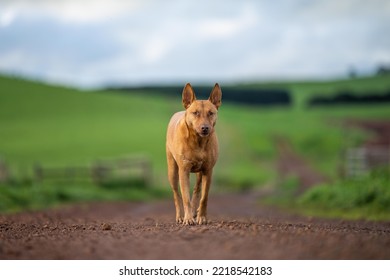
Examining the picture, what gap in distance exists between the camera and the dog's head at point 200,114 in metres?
9.80

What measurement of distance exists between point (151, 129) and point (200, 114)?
46623 millimetres

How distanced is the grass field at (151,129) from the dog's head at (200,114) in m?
22.9

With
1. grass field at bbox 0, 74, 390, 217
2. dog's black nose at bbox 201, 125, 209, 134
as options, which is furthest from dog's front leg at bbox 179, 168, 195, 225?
grass field at bbox 0, 74, 390, 217

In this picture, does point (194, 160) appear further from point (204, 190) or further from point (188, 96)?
point (188, 96)

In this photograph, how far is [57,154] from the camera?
45.8 meters

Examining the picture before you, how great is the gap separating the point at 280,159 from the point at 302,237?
39582 mm

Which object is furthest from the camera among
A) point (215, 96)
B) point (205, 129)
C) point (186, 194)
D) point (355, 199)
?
point (355, 199)

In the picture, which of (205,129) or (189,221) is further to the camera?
(189,221)

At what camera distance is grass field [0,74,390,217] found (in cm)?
4388

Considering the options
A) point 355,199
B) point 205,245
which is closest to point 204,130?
point 205,245

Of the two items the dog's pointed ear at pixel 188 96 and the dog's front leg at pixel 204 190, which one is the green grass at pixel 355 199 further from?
the dog's pointed ear at pixel 188 96

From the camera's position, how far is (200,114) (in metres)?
9.95

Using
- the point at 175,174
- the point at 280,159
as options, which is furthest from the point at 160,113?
the point at 175,174

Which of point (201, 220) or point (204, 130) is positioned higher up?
point (204, 130)
